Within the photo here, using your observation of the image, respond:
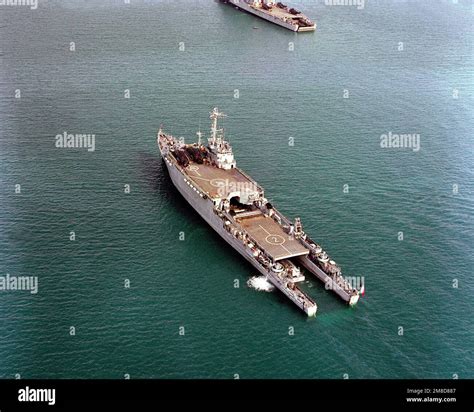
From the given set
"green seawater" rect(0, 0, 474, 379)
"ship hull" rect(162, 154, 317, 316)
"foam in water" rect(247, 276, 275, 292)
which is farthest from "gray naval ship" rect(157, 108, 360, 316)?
"green seawater" rect(0, 0, 474, 379)

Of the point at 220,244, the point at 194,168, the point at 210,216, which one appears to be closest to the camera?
the point at 220,244

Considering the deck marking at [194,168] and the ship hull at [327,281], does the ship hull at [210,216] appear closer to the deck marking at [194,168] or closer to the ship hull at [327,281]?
the deck marking at [194,168]

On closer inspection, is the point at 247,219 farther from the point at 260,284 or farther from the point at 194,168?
the point at 194,168

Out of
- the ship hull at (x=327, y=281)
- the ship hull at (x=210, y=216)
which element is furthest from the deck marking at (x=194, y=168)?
the ship hull at (x=327, y=281)

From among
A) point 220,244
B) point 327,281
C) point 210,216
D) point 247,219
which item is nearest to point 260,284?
point 327,281

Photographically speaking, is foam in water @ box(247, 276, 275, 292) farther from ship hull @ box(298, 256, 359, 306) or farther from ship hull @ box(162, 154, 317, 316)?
ship hull @ box(298, 256, 359, 306)
